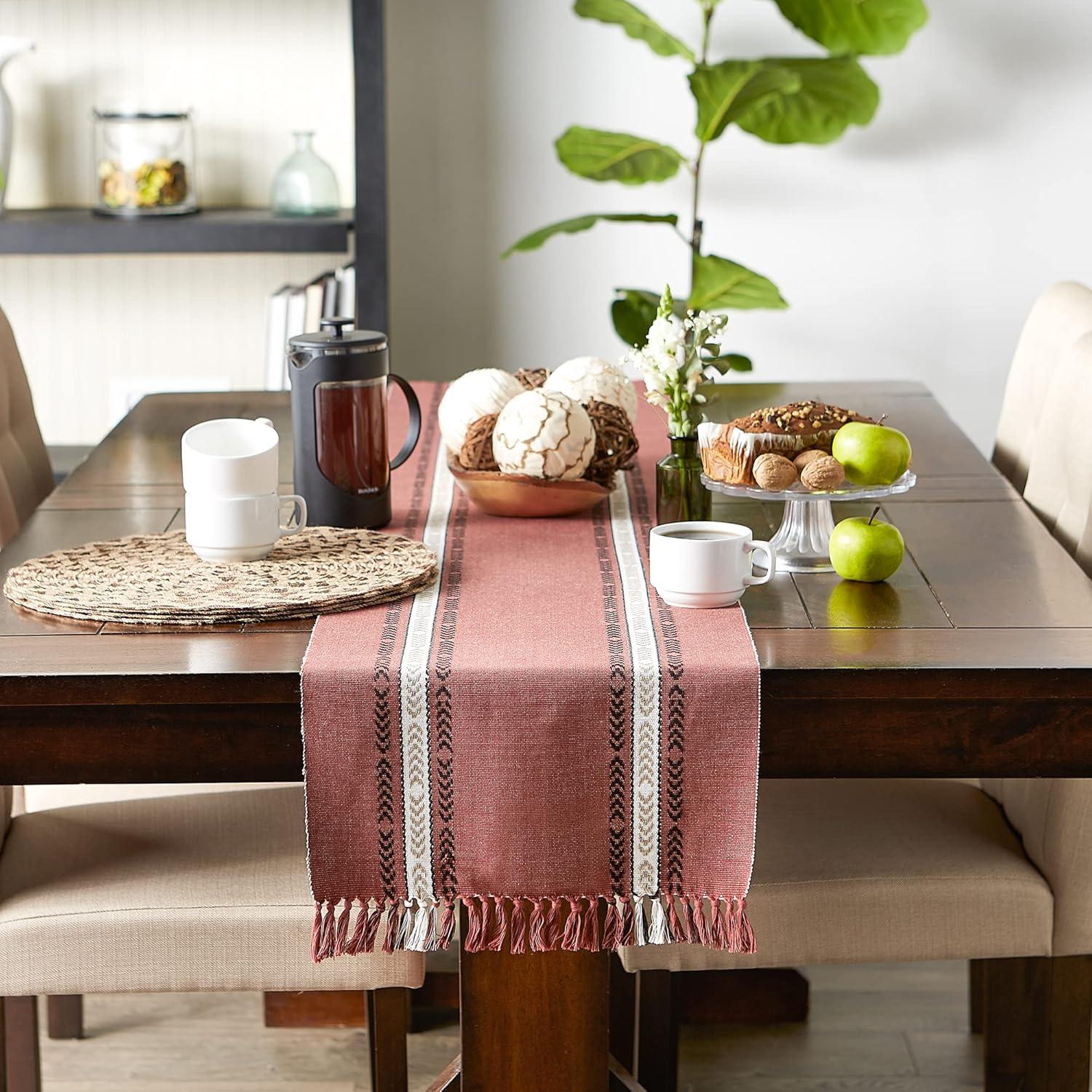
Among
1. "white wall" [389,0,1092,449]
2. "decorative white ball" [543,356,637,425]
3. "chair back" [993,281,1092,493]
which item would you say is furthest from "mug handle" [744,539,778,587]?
"white wall" [389,0,1092,449]

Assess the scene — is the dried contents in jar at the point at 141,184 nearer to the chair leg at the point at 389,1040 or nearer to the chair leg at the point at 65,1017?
the chair leg at the point at 65,1017

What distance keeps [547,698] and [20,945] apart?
63 centimetres

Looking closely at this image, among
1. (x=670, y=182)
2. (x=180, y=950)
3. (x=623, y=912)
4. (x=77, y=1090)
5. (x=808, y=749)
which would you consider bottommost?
(x=77, y=1090)

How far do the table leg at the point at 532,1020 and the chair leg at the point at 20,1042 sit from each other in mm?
667

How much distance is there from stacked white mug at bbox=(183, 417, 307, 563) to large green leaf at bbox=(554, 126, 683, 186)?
1.71 metres

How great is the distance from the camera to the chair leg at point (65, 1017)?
2.12 meters

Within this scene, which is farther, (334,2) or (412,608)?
(334,2)

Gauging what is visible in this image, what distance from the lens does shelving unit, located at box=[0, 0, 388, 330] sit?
9.00 feet

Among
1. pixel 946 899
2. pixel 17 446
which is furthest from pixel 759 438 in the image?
pixel 17 446

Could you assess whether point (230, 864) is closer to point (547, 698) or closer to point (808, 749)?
point (547, 698)

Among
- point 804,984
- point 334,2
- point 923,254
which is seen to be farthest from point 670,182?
point 804,984

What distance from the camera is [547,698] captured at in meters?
1.18

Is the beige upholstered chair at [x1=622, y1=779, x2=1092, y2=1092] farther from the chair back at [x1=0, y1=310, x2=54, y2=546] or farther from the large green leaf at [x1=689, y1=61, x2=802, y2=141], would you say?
the large green leaf at [x1=689, y1=61, x2=802, y2=141]

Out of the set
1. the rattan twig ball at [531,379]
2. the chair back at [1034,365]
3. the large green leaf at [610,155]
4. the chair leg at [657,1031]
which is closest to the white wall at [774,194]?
the large green leaf at [610,155]
